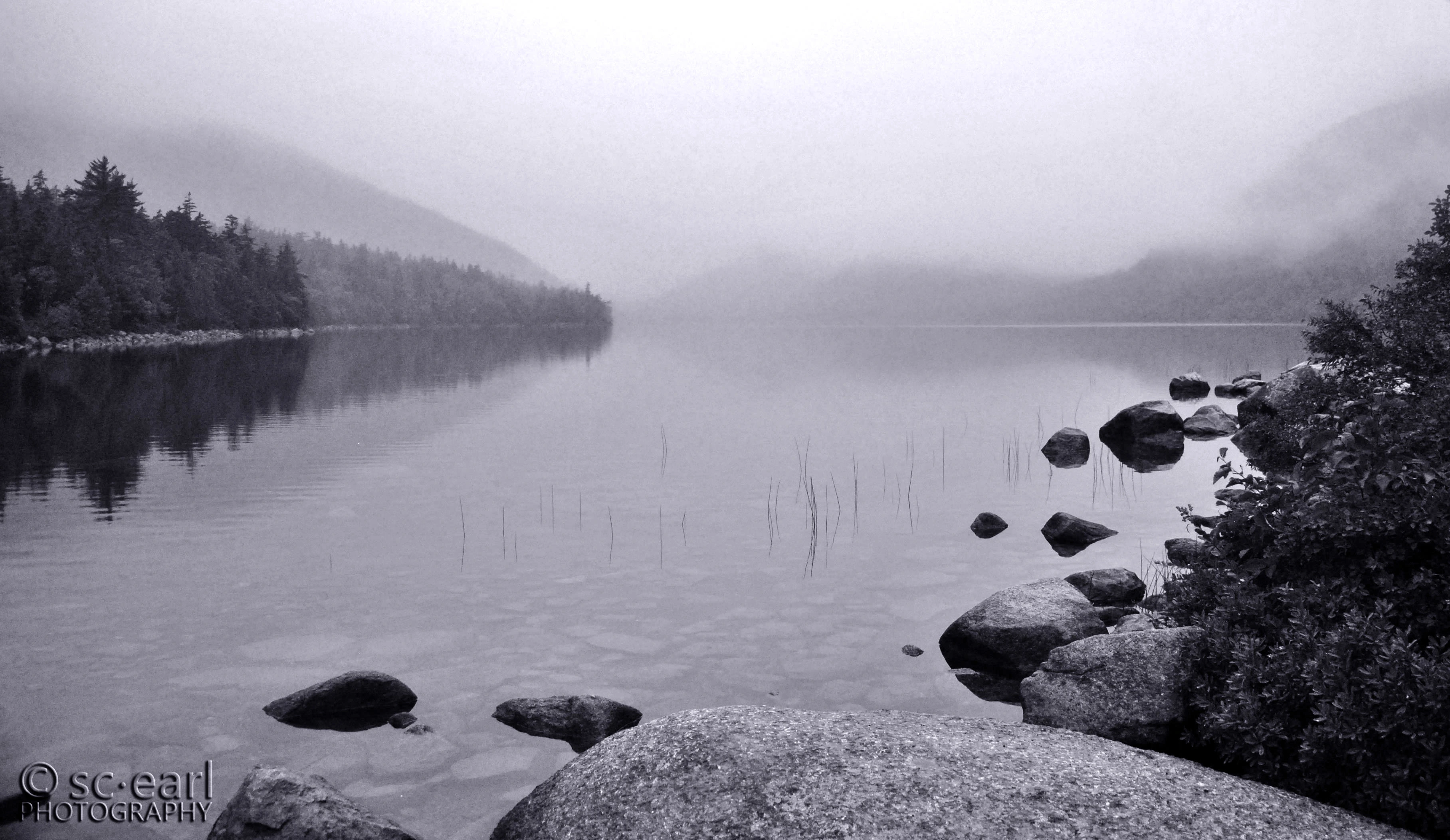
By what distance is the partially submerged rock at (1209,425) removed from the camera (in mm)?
40188

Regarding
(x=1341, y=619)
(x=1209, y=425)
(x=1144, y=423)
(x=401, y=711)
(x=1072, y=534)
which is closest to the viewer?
(x=1341, y=619)

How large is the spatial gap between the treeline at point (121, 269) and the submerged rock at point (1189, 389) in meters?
113

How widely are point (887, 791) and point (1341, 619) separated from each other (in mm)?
5043

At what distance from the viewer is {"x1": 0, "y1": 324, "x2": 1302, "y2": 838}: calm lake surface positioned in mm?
11297

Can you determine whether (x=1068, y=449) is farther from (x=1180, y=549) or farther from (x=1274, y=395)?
(x=1180, y=549)

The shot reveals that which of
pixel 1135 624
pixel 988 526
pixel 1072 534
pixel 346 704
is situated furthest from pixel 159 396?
pixel 1135 624

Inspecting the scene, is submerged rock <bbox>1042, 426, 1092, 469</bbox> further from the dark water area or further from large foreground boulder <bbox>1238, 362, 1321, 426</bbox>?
the dark water area

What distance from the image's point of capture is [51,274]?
10538 cm

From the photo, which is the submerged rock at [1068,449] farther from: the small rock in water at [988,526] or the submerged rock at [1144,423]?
the small rock in water at [988,526]

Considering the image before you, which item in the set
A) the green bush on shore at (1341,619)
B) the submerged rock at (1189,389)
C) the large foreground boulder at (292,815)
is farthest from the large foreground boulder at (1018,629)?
the submerged rock at (1189,389)

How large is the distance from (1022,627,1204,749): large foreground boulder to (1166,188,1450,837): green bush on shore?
24cm

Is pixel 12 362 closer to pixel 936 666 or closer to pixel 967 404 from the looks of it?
pixel 967 404

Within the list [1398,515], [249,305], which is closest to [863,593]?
[1398,515]

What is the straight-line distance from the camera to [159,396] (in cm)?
5381
